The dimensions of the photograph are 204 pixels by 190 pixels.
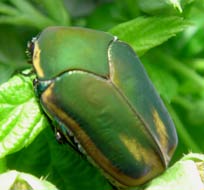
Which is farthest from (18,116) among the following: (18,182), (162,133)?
(162,133)

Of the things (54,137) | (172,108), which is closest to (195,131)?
(172,108)

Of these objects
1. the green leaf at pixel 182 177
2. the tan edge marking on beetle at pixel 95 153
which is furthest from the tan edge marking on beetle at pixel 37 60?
the green leaf at pixel 182 177

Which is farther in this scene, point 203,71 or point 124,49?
point 203,71

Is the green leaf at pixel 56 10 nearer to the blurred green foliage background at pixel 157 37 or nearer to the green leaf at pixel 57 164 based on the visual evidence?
the blurred green foliage background at pixel 157 37

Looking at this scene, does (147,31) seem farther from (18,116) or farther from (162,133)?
(18,116)

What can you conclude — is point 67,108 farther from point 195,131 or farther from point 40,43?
point 195,131

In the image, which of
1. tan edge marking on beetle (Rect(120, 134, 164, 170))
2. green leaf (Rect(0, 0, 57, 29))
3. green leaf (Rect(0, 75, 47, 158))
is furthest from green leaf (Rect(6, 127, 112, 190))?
green leaf (Rect(0, 0, 57, 29))
